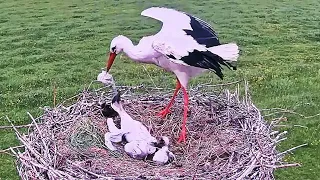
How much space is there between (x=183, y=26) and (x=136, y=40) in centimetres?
271

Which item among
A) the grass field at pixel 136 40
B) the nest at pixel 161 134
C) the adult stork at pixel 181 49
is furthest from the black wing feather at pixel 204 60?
the grass field at pixel 136 40

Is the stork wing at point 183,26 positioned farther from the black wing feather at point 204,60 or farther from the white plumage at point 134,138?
the white plumage at point 134,138

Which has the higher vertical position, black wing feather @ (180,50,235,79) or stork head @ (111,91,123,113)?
black wing feather @ (180,50,235,79)

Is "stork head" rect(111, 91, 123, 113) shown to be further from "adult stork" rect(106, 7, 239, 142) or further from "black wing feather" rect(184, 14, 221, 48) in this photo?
"black wing feather" rect(184, 14, 221, 48)

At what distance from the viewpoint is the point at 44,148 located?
3209 millimetres

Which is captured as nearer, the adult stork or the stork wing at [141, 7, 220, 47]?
the adult stork

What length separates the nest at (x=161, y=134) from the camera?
3.03m

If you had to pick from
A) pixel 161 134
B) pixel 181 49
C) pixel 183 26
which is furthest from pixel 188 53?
pixel 161 134

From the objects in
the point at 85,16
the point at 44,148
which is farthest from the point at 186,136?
the point at 85,16

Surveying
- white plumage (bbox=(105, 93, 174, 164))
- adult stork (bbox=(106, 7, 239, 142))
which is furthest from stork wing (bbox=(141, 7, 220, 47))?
white plumage (bbox=(105, 93, 174, 164))

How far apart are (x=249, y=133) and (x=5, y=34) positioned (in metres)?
5.75

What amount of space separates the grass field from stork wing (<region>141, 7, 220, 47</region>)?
387mm

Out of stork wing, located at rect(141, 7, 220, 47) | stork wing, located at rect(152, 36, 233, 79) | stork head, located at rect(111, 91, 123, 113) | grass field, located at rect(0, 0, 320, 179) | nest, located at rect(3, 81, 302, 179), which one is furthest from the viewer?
grass field, located at rect(0, 0, 320, 179)

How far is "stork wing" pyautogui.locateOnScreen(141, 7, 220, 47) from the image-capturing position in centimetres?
341
